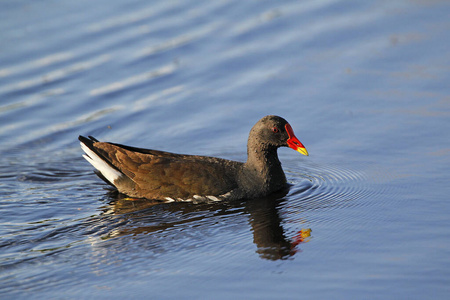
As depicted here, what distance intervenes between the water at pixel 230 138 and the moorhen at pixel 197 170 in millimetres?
181

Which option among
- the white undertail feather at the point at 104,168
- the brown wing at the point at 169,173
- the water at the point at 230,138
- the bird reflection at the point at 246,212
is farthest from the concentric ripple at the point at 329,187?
the white undertail feather at the point at 104,168

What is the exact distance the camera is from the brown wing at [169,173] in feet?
26.3

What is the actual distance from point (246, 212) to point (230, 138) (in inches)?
89.0

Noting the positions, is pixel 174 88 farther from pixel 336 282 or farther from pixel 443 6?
pixel 336 282

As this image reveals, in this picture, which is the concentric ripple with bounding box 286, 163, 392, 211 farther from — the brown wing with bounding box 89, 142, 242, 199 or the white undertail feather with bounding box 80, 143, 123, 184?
the white undertail feather with bounding box 80, 143, 123, 184

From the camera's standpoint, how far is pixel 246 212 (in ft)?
24.9

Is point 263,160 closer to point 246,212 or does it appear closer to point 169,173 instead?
point 246,212

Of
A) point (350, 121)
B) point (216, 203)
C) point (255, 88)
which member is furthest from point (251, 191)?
point (255, 88)

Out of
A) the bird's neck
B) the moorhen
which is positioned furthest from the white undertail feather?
the bird's neck

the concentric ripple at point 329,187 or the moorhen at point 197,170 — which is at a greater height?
the moorhen at point 197,170

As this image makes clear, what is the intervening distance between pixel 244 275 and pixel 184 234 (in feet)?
3.94

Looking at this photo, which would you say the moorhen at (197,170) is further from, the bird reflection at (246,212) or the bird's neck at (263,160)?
the bird reflection at (246,212)

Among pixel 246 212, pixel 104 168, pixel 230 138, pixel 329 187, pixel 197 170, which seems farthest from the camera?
pixel 230 138

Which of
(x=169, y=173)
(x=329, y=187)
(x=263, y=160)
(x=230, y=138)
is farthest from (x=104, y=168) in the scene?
(x=329, y=187)
